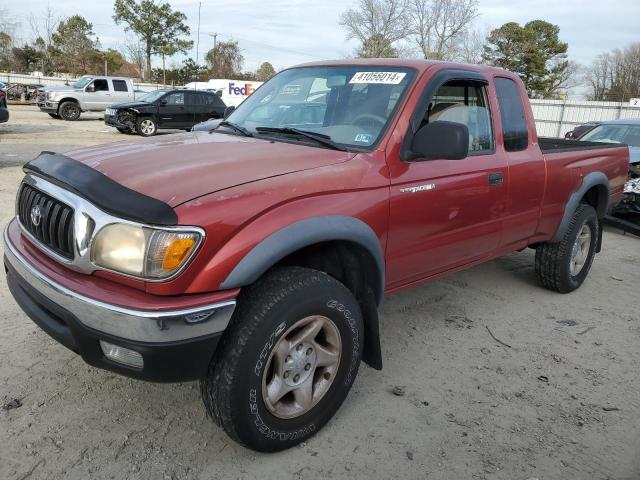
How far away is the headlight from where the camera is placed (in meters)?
2.01

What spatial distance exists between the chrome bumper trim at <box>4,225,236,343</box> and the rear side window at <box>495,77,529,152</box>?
2549mm

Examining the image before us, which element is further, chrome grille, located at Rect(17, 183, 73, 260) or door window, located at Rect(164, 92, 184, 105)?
door window, located at Rect(164, 92, 184, 105)

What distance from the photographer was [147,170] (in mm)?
2350

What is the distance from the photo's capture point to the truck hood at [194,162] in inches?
86.3

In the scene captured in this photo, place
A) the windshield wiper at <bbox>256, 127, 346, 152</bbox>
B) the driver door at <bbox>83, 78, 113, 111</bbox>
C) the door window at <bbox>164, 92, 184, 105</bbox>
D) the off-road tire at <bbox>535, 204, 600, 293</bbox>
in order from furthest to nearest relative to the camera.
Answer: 1. the driver door at <bbox>83, 78, 113, 111</bbox>
2. the door window at <bbox>164, 92, 184, 105</bbox>
3. the off-road tire at <bbox>535, 204, 600, 293</bbox>
4. the windshield wiper at <bbox>256, 127, 346, 152</bbox>

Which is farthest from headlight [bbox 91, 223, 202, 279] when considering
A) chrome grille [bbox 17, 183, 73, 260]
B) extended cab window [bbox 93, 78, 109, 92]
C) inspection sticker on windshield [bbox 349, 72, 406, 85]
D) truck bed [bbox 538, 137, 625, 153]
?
extended cab window [bbox 93, 78, 109, 92]

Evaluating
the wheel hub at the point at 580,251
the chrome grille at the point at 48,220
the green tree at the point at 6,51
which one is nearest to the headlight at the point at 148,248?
the chrome grille at the point at 48,220

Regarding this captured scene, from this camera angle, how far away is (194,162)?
2.49m

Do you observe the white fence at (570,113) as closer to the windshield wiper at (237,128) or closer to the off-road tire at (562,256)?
the off-road tire at (562,256)

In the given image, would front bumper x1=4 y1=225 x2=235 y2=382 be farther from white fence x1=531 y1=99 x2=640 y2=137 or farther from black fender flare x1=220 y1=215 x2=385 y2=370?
white fence x1=531 y1=99 x2=640 y2=137

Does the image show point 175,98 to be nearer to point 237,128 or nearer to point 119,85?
point 119,85

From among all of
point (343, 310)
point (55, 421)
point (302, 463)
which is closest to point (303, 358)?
point (343, 310)

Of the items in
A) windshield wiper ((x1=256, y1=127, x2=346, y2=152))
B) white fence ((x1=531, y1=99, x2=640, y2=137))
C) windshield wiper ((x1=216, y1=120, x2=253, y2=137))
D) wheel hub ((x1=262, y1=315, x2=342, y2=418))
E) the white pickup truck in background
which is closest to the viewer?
wheel hub ((x1=262, y1=315, x2=342, y2=418))

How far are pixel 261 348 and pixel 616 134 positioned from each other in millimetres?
9101
